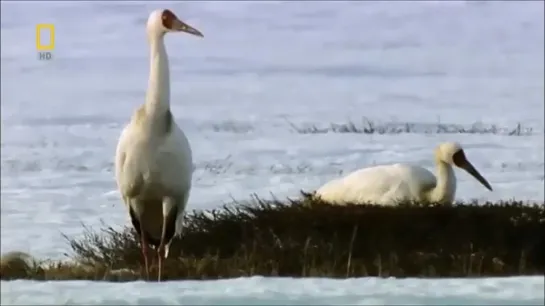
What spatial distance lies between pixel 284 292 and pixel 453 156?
902 mm

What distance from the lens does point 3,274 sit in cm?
422

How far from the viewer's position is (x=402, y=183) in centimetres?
457

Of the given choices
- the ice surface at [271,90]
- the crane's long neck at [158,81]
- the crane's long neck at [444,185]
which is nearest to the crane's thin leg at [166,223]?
the ice surface at [271,90]

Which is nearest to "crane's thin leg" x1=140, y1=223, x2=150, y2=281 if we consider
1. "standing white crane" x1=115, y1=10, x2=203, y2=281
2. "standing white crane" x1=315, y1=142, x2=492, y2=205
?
"standing white crane" x1=115, y1=10, x2=203, y2=281

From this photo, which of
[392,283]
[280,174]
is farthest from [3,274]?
[392,283]

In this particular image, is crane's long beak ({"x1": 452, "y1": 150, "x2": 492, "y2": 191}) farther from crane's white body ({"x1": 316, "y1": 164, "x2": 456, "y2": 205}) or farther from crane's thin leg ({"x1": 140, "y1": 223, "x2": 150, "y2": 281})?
crane's thin leg ({"x1": 140, "y1": 223, "x2": 150, "y2": 281})

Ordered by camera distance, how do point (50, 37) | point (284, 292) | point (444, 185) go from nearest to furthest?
point (284, 292), point (50, 37), point (444, 185)

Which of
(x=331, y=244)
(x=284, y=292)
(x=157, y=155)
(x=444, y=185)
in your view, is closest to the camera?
(x=284, y=292)

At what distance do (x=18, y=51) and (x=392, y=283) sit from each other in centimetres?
157

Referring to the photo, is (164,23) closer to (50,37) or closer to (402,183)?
(50,37)

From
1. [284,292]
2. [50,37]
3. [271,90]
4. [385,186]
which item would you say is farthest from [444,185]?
[50,37]

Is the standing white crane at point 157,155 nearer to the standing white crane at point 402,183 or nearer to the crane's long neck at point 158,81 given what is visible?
the crane's long neck at point 158,81

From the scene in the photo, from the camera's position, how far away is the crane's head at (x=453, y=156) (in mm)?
4527

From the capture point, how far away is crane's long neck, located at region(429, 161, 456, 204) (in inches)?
179
